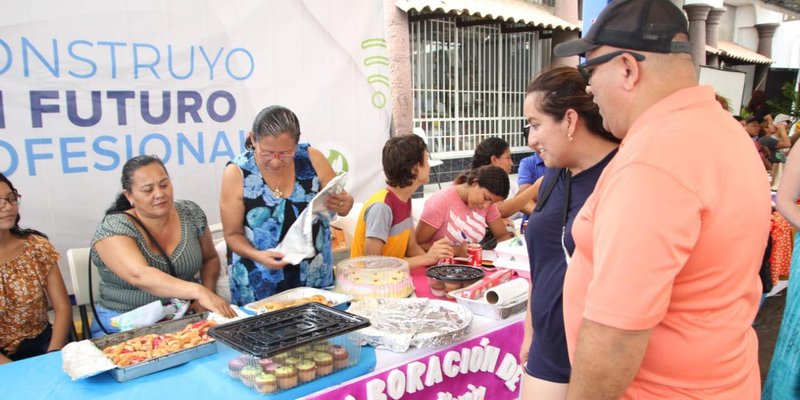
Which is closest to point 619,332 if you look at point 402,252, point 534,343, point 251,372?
point 534,343

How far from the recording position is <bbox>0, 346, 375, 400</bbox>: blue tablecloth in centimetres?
143

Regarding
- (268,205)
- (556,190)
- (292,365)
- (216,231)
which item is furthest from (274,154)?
(216,231)

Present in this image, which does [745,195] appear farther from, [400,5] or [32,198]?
[400,5]

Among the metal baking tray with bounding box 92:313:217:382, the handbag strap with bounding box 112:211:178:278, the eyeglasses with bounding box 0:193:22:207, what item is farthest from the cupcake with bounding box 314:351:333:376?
the eyeglasses with bounding box 0:193:22:207

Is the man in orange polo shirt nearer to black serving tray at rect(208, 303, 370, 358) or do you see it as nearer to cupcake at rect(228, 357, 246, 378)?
black serving tray at rect(208, 303, 370, 358)

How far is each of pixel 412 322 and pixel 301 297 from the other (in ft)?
1.58

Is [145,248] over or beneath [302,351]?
over

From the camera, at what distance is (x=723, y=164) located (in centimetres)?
80

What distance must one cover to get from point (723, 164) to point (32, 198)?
3.22 metres

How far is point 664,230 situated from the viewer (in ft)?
2.48

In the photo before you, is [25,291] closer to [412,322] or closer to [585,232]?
[412,322]

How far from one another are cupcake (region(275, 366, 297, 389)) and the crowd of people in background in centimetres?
55

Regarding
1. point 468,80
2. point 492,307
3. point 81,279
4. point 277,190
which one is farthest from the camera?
point 468,80

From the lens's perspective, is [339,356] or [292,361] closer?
[292,361]
